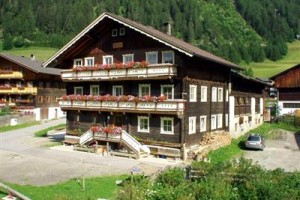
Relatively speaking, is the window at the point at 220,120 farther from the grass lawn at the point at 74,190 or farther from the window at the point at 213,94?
the grass lawn at the point at 74,190

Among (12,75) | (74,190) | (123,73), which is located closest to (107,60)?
(123,73)

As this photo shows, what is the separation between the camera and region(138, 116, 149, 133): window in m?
30.5

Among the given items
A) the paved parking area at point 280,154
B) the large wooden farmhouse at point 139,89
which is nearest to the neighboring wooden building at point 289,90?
the paved parking area at point 280,154

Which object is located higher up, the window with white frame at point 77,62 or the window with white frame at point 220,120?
the window with white frame at point 77,62

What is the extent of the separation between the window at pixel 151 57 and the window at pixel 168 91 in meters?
2.34

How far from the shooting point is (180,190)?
1512 cm

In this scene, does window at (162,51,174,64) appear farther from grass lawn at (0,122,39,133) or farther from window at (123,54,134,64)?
grass lawn at (0,122,39,133)

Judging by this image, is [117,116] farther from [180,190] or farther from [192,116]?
[180,190]

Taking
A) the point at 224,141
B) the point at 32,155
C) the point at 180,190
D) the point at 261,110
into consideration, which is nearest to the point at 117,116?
the point at 32,155

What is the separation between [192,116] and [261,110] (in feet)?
72.1

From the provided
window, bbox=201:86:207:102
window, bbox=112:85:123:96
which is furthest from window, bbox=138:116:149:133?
window, bbox=201:86:207:102

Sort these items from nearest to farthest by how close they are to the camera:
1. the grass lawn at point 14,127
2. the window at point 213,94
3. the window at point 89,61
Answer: the window at point 213,94 < the window at point 89,61 < the grass lawn at point 14,127

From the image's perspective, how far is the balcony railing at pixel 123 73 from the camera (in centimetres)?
2805

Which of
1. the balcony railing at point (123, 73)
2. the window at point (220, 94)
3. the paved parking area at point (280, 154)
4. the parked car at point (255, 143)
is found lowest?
the paved parking area at point (280, 154)
